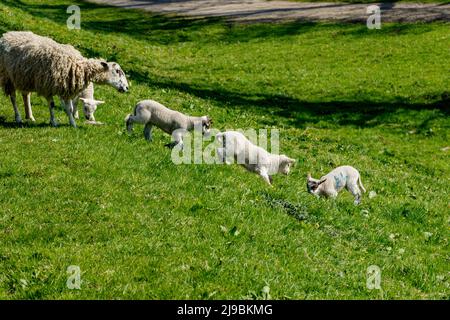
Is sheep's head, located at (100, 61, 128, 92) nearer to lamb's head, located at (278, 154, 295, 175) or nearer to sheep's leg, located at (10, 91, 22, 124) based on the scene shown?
sheep's leg, located at (10, 91, 22, 124)

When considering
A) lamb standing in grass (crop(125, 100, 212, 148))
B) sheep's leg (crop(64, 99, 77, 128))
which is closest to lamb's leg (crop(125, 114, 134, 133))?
lamb standing in grass (crop(125, 100, 212, 148))

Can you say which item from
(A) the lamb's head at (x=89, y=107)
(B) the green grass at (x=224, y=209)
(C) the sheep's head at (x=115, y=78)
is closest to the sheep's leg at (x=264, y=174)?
(B) the green grass at (x=224, y=209)

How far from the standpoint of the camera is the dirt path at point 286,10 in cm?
4166

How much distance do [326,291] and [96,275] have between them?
3.26 m

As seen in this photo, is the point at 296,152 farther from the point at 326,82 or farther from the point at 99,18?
the point at 99,18

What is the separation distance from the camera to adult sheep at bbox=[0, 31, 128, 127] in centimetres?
1488

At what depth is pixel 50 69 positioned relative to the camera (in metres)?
14.8

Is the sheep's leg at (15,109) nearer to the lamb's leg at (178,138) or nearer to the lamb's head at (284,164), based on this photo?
the lamb's leg at (178,138)

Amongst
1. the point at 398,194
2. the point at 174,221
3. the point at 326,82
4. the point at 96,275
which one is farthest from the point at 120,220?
the point at 326,82

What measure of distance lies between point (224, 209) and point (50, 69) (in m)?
6.69

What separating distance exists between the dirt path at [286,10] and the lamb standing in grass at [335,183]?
2933 cm

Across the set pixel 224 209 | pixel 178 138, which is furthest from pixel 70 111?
pixel 224 209

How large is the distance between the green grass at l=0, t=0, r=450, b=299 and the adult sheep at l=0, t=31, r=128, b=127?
3.24ft

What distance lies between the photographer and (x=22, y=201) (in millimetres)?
10539
